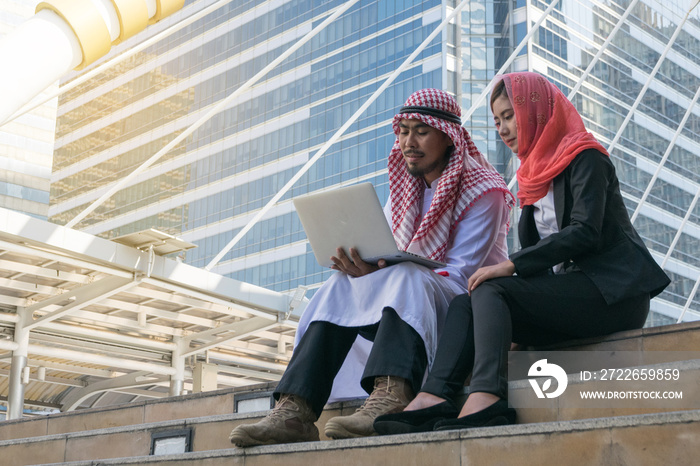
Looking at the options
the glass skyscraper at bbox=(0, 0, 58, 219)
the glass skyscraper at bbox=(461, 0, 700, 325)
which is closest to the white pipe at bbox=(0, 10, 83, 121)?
the glass skyscraper at bbox=(461, 0, 700, 325)

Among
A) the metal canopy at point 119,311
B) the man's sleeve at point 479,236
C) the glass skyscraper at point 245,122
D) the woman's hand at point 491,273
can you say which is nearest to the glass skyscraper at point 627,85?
the glass skyscraper at point 245,122

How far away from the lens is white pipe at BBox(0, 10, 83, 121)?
4547 millimetres

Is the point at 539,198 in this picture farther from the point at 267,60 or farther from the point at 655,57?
the point at 655,57

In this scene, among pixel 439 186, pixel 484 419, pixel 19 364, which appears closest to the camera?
pixel 484 419

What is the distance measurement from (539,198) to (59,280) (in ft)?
29.8

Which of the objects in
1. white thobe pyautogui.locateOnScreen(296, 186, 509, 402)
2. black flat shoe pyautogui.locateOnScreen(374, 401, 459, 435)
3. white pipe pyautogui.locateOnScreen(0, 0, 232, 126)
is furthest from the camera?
white pipe pyautogui.locateOnScreen(0, 0, 232, 126)

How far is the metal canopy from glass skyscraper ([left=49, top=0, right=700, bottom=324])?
2952 cm

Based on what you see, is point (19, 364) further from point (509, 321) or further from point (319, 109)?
point (319, 109)

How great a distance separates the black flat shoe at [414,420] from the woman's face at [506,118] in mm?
1091

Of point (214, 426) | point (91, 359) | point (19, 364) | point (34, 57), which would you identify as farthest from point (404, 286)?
point (91, 359)

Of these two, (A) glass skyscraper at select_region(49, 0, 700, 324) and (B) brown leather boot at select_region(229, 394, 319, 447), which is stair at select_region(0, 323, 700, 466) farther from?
(A) glass skyscraper at select_region(49, 0, 700, 324)

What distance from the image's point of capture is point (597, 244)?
2904 mm

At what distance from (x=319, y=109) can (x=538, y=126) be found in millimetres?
49794

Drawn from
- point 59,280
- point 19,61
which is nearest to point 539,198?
point 19,61
